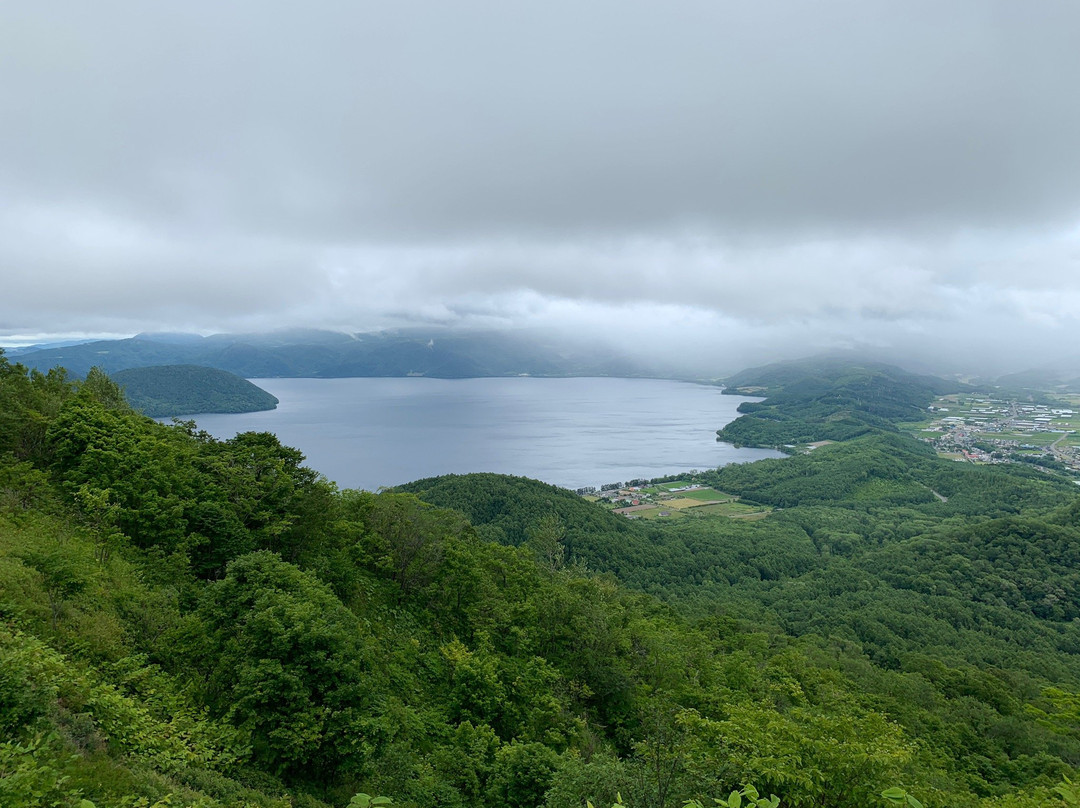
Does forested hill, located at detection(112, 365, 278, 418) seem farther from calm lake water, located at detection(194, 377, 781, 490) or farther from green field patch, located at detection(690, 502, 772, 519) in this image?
green field patch, located at detection(690, 502, 772, 519)

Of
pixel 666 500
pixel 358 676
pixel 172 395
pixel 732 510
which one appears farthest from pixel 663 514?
pixel 172 395

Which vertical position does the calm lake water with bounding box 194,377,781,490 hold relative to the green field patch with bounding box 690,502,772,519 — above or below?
above

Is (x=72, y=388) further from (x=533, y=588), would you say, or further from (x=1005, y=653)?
(x=1005, y=653)

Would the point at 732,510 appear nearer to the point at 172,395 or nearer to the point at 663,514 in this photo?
the point at 663,514

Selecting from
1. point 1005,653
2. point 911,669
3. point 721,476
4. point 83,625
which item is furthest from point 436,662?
point 721,476

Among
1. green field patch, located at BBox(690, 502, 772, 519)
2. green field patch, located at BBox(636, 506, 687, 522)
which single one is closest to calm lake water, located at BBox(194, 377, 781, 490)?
green field patch, located at BBox(636, 506, 687, 522)

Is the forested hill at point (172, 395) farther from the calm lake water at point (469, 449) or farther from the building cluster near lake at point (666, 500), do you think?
the building cluster near lake at point (666, 500)

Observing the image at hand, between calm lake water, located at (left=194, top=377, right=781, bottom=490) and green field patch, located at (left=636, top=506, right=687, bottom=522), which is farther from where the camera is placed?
calm lake water, located at (left=194, top=377, right=781, bottom=490)

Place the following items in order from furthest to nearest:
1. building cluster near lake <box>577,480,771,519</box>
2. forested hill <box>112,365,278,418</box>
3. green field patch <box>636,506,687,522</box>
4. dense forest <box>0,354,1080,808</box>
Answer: forested hill <box>112,365,278,418</box> → building cluster near lake <box>577,480,771,519</box> → green field patch <box>636,506,687,522</box> → dense forest <box>0,354,1080,808</box>
